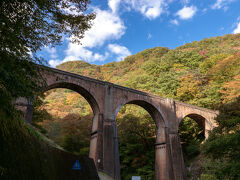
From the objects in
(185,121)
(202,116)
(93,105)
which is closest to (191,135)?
(185,121)

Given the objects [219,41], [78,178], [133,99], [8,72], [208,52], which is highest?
[219,41]

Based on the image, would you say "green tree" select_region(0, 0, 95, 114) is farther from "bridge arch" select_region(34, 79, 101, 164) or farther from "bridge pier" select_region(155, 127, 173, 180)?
"bridge pier" select_region(155, 127, 173, 180)

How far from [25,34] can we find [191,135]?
2266 centimetres

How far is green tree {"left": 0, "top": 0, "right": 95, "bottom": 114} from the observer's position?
3.50m

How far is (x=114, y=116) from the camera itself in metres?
15.2

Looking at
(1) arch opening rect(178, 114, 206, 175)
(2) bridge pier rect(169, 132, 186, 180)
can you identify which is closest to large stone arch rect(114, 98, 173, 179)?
(2) bridge pier rect(169, 132, 186, 180)

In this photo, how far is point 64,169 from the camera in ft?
15.0

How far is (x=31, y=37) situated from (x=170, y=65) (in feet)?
114

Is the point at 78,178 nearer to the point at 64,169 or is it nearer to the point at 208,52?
the point at 64,169

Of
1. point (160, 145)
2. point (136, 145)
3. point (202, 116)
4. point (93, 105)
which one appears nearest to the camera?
point (93, 105)

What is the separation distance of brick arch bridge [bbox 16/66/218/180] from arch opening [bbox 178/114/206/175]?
99 cm

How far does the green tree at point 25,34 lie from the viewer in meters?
3.50

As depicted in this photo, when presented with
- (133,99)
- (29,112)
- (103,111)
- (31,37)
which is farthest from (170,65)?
(31,37)

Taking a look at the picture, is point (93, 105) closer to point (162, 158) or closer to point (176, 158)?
point (162, 158)
